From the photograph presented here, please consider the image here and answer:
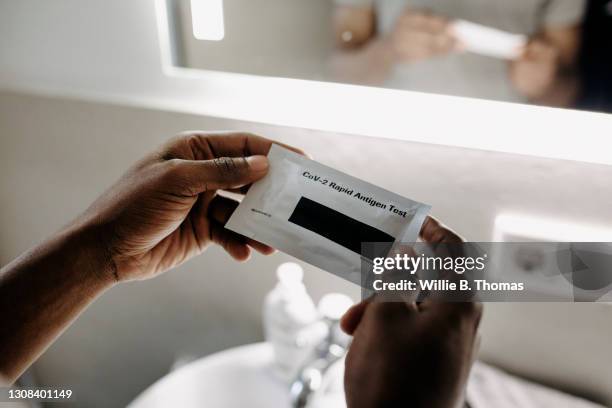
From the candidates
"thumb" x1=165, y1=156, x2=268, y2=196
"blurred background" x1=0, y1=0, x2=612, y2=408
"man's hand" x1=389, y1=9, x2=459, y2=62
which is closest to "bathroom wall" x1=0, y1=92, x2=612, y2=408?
"blurred background" x1=0, y1=0, x2=612, y2=408

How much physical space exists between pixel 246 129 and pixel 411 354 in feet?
1.71

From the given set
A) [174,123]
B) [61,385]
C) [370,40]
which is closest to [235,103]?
[174,123]

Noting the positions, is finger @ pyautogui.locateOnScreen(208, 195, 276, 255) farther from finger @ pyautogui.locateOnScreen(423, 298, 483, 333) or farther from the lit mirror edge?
finger @ pyautogui.locateOnScreen(423, 298, 483, 333)

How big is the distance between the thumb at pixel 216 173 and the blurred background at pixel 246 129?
0.24 metres

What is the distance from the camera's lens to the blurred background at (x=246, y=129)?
697 mm

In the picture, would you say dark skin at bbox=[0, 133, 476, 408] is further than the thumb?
No

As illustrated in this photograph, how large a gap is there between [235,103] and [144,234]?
12.5 inches

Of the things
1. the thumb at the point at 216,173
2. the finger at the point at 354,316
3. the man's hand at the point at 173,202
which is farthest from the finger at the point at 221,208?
the finger at the point at 354,316

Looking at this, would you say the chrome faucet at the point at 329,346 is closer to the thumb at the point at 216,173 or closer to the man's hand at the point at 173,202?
the man's hand at the point at 173,202

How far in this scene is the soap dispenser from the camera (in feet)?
2.72

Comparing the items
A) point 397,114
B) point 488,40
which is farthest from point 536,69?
point 397,114

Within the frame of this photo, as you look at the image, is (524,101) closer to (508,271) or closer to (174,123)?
(508,271)

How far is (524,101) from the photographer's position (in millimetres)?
693

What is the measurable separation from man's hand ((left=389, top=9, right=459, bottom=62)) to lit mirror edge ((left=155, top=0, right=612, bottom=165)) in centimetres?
6
